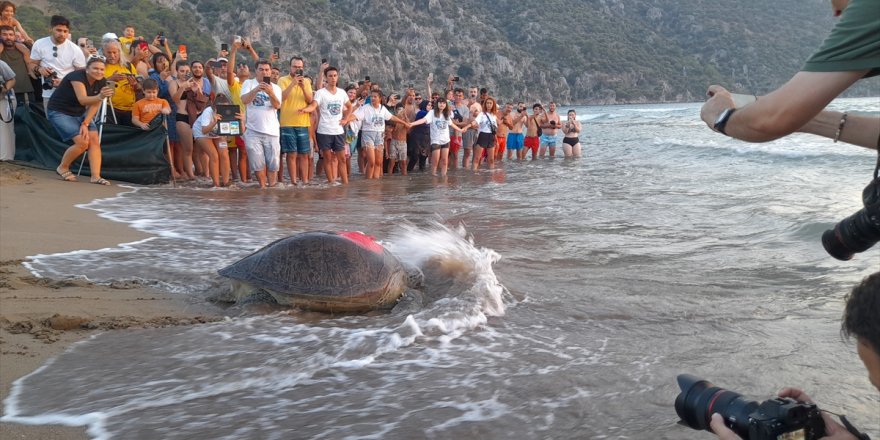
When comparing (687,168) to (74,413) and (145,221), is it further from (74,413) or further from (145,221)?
(74,413)

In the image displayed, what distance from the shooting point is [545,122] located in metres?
19.7

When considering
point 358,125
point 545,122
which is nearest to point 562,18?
point 545,122

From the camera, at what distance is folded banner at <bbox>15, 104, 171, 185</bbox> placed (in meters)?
10.2

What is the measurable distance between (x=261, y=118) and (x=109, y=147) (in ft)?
7.66

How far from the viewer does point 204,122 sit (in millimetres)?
10422

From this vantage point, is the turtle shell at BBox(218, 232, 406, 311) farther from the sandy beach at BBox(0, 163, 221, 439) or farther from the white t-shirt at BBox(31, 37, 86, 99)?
the white t-shirt at BBox(31, 37, 86, 99)

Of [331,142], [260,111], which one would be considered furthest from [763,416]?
[331,142]

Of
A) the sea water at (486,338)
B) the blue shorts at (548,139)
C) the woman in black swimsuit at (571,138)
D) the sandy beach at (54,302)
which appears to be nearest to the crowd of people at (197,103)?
the sea water at (486,338)

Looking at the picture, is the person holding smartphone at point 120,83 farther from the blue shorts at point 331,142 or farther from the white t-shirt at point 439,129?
the white t-shirt at point 439,129

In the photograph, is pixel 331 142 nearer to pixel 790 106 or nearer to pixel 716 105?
pixel 716 105

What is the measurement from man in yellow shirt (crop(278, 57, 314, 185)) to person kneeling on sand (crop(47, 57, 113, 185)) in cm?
280

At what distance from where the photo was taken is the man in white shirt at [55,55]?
31.9 ft

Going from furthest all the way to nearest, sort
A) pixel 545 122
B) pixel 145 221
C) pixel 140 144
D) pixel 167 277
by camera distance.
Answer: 1. pixel 545 122
2. pixel 140 144
3. pixel 145 221
4. pixel 167 277

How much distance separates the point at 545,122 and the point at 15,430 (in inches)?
710
